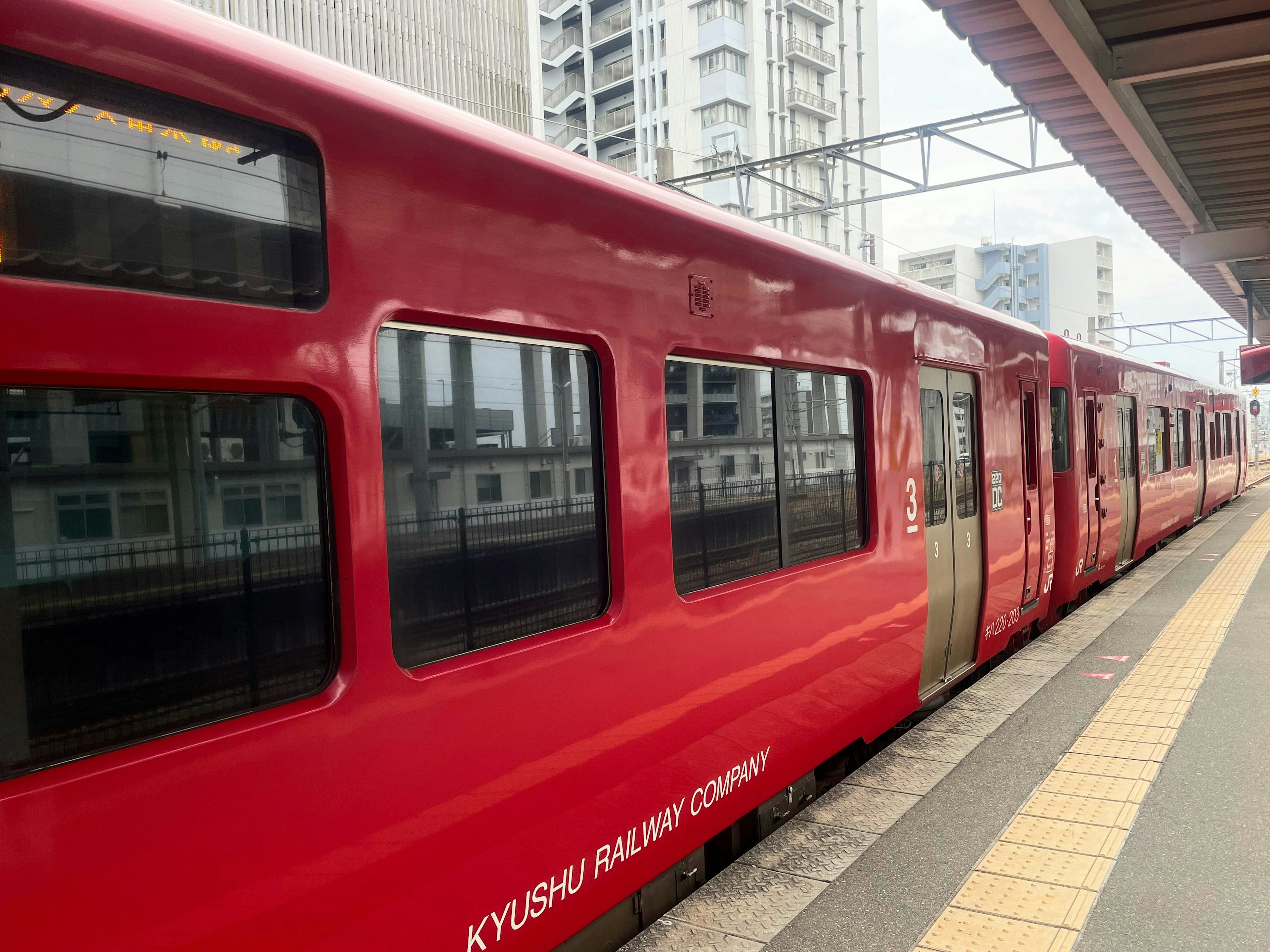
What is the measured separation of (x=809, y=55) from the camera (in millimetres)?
43156

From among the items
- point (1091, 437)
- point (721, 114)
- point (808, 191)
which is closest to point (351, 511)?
point (1091, 437)

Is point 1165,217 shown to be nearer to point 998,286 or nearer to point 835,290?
point 835,290

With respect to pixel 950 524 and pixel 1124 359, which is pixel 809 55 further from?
pixel 950 524

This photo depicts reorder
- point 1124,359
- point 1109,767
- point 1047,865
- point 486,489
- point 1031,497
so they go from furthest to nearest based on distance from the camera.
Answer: point 1124,359 → point 1031,497 → point 1109,767 → point 1047,865 → point 486,489

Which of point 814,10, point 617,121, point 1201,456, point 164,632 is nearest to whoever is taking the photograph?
point 164,632

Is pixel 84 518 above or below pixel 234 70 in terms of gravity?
below

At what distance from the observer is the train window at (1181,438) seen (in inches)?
579

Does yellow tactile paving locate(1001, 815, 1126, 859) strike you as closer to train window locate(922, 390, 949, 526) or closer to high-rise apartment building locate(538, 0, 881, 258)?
train window locate(922, 390, 949, 526)

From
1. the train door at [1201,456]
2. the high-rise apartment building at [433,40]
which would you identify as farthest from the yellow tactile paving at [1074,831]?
the high-rise apartment building at [433,40]

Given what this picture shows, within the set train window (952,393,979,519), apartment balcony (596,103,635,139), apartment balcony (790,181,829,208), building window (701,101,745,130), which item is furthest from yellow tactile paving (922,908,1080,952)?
apartment balcony (596,103,635,139)

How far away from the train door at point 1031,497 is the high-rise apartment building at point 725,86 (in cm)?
3167

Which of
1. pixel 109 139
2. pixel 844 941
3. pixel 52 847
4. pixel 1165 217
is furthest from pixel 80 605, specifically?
pixel 1165 217

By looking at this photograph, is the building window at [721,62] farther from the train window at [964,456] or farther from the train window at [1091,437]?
the train window at [964,456]

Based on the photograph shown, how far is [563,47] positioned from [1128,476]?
1651 inches
